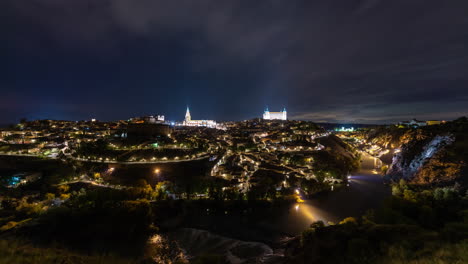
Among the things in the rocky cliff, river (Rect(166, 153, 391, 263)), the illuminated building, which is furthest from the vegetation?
the illuminated building

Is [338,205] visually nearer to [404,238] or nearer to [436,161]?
[436,161]

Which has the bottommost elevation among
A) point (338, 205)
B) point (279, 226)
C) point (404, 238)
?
point (279, 226)

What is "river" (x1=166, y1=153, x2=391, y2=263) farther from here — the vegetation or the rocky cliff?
the rocky cliff

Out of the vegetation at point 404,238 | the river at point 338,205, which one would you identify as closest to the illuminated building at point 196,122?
the river at point 338,205

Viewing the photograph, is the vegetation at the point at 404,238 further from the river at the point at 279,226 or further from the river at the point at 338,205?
the river at the point at 338,205

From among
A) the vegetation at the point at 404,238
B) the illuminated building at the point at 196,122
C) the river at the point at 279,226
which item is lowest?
the river at the point at 279,226

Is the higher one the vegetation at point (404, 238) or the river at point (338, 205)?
the vegetation at point (404, 238)

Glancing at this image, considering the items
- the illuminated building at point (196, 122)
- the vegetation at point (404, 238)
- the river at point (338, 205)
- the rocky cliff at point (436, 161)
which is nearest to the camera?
the vegetation at point (404, 238)

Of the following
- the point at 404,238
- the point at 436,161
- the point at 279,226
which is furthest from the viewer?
the point at 436,161

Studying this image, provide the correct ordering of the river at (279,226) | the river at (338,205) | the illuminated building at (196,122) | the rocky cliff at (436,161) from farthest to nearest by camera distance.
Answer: the illuminated building at (196,122)
the rocky cliff at (436,161)
the river at (338,205)
the river at (279,226)

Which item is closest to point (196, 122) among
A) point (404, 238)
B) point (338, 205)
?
point (338, 205)

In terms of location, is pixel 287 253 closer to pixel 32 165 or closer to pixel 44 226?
pixel 44 226
